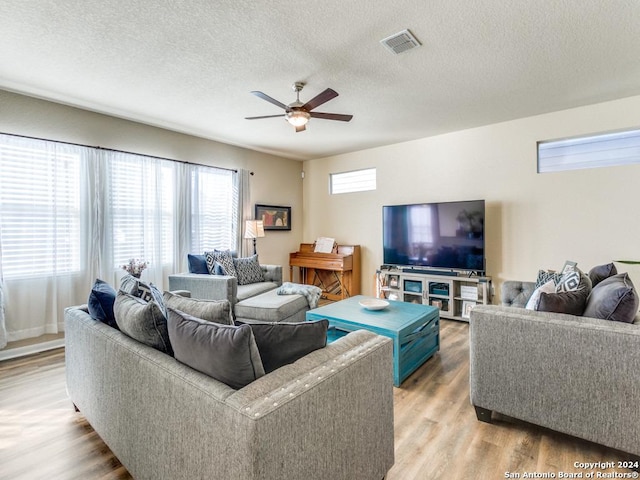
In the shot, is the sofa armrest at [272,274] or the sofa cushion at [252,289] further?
the sofa armrest at [272,274]

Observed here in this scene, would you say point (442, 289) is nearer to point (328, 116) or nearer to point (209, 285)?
point (328, 116)

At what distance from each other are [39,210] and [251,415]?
3.51m

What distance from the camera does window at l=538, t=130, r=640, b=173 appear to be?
3387mm

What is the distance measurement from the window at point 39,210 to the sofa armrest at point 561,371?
386 cm

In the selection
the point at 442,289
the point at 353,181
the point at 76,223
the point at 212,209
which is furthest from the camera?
the point at 353,181

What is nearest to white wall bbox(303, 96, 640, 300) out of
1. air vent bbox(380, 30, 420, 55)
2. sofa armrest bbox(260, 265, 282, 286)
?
sofa armrest bbox(260, 265, 282, 286)

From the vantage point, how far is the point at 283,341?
1.25 m

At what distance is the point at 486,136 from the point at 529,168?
67 centimetres

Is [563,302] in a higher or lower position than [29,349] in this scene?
higher

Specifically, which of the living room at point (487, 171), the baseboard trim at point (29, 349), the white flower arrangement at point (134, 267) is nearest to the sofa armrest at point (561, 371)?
the living room at point (487, 171)

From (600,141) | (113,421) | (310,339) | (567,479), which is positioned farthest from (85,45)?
(600,141)

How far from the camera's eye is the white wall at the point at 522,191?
3383 mm

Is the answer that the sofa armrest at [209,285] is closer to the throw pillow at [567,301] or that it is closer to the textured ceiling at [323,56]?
the textured ceiling at [323,56]

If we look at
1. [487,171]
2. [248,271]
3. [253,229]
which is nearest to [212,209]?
[253,229]
